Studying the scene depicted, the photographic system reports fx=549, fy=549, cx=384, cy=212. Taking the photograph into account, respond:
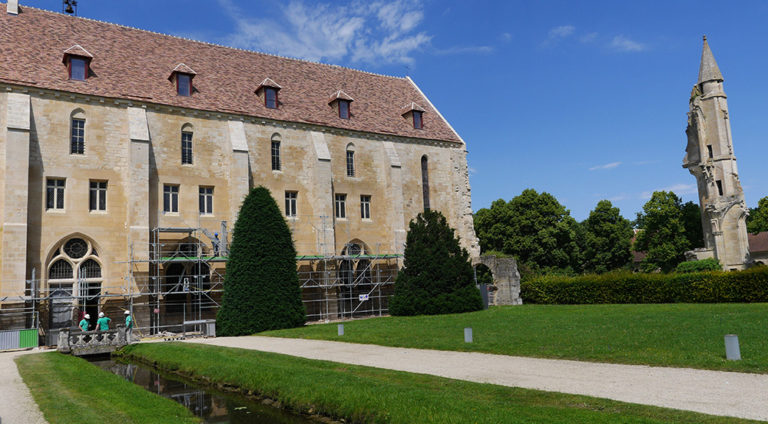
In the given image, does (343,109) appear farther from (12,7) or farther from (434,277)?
(12,7)

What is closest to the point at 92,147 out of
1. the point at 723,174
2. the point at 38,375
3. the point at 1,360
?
the point at 1,360

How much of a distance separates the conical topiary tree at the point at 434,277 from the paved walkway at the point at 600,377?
13443mm

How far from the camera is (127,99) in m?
27.7

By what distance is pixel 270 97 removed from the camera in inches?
1300

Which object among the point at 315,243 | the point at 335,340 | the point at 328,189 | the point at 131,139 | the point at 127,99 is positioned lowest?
the point at 335,340

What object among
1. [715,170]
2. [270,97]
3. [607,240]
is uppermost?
[270,97]

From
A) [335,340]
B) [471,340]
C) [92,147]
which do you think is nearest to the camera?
[471,340]

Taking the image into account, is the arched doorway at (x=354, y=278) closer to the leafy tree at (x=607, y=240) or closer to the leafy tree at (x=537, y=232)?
the leafy tree at (x=537, y=232)

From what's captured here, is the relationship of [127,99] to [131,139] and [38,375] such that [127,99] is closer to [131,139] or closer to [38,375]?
[131,139]

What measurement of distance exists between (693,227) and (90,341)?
49296 mm

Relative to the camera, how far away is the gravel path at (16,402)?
362 inches

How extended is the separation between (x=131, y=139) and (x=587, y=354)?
2290cm

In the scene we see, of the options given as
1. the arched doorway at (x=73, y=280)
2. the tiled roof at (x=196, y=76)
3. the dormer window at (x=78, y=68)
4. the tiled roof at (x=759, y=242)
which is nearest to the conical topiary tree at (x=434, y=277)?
the tiled roof at (x=196, y=76)

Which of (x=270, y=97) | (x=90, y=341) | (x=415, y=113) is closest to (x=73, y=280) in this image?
(x=90, y=341)
